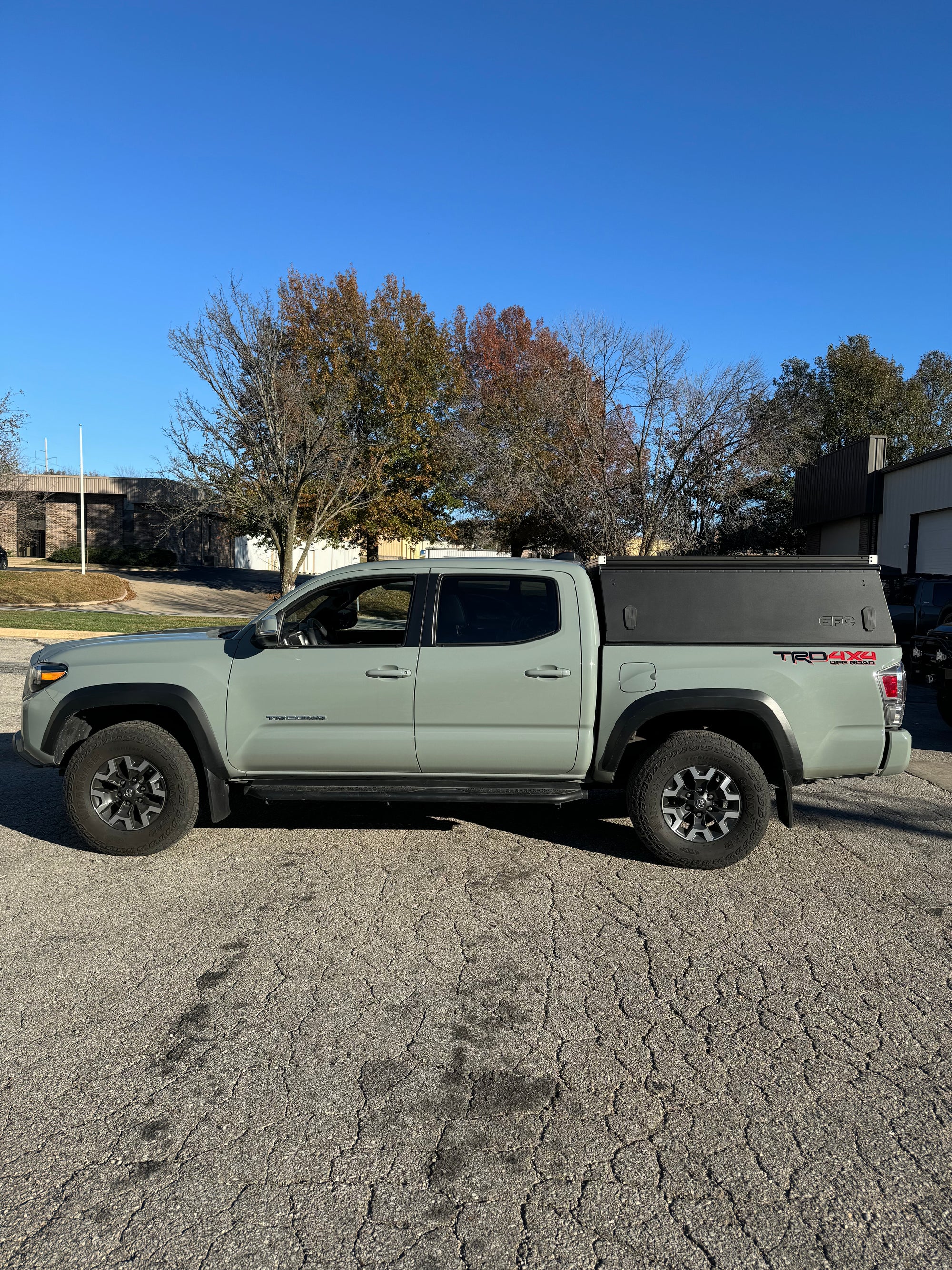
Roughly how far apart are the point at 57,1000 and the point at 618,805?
13.8ft

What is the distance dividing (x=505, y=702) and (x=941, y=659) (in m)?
7.18

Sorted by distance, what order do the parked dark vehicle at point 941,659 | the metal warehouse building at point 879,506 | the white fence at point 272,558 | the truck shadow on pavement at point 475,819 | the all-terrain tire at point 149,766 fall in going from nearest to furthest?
the all-terrain tire at point 149,766 < the truck shadow on pavement at point 475,819 < the parked dark vehicle at point 941,659 < the metal warehouse building at point 879,506 < the white fence at point 272,558

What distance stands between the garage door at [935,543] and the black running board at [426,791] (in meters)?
24.8

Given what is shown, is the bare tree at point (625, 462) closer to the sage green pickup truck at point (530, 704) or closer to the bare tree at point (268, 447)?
the bare tree at point (268, 447)

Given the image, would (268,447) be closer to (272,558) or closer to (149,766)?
(149,766)

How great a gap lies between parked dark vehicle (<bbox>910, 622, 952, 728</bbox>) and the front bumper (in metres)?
5.49

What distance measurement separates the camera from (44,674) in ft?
18.0

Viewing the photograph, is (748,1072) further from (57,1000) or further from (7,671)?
(7,671)

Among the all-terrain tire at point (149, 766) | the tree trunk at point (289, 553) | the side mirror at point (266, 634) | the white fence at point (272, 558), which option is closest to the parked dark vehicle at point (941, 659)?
the side mirror at point (266, 634)

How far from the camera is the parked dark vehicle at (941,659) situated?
10.1 metres

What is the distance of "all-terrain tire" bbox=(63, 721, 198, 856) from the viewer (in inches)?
210

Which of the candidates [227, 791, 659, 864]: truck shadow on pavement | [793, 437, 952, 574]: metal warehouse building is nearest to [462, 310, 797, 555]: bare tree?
[793, 437, 952, 574]: metal warehouse building

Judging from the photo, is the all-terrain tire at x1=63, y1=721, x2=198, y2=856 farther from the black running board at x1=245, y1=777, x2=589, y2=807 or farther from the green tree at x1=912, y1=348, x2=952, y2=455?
the green tree at x1=912, y1=348, x2=952, y2=455

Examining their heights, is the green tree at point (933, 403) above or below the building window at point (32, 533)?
above
